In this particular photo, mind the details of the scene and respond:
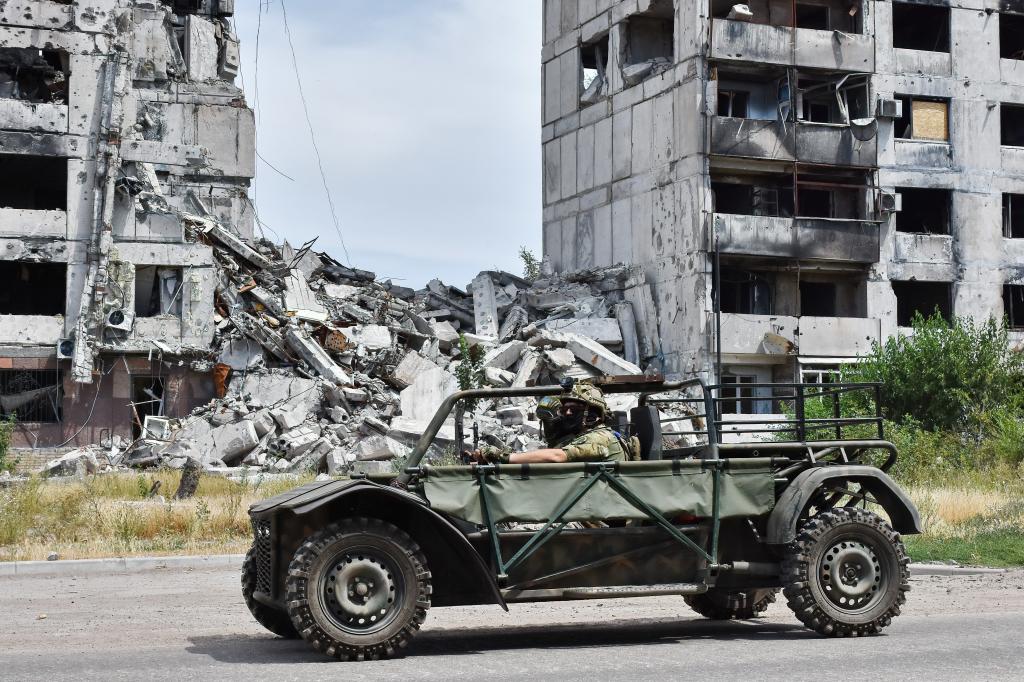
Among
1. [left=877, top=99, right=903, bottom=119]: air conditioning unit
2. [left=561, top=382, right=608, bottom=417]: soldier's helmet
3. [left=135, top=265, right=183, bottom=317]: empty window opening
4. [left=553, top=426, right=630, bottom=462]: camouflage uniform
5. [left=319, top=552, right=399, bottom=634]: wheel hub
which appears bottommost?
[left=319, top=552, right=399, bottom=634]: wheel hub

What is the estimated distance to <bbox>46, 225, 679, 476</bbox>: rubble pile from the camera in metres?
33.6

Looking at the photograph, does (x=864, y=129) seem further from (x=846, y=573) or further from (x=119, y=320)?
(x=846, y=573)

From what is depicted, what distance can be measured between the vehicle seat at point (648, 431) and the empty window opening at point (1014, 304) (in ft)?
129

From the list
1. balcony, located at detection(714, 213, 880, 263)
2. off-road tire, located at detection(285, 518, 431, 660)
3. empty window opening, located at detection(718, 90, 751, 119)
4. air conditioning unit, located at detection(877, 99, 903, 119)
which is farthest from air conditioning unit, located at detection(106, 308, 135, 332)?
off-road tire, located at detection(285, 518, 431, 660)

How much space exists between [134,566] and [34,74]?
90.2 ft

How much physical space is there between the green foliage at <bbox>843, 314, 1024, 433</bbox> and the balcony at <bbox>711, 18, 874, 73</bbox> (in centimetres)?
1098

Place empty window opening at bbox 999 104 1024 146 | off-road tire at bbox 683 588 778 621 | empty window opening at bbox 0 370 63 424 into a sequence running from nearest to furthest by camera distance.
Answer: off-road tire at bbox 683 588 778 621
empty window opening at bbox 0 370 63 424
empty window opening at bbox 999 104 1024 146

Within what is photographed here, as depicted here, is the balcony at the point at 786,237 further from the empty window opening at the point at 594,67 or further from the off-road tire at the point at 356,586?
the off-road tire at the point at 356,586

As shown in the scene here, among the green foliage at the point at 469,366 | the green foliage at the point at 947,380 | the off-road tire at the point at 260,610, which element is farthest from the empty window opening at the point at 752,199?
the off-road tire at the point at 260,610

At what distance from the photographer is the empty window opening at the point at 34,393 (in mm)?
36812

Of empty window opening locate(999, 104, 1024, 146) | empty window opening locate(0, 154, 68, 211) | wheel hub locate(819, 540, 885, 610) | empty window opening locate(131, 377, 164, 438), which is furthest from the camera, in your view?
empty window opening locate(999, 104, 1024, 146)

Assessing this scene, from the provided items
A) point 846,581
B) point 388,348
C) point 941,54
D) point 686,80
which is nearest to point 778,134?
point 686,80

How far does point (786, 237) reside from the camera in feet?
137

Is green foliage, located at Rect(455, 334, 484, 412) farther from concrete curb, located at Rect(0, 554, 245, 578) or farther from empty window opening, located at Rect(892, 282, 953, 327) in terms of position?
concrete curb, located at Rect(0, 554, 245, 578)
